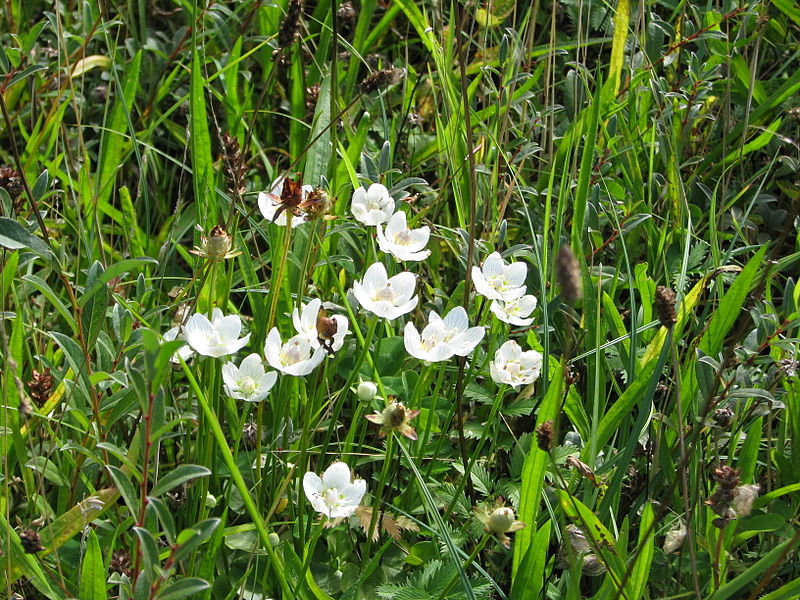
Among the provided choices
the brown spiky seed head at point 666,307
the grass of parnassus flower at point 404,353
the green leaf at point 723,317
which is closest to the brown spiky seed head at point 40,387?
the grass of parnassus flower at point 404,353

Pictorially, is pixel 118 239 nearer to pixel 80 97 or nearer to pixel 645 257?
→ pixel 80 97

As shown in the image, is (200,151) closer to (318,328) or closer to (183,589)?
(318,328)

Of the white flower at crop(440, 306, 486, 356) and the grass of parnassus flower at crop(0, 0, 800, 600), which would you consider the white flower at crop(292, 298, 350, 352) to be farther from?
the white flower at crop(440, 306, 486, 356)

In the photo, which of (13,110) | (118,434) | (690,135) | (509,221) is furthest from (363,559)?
(13,110)

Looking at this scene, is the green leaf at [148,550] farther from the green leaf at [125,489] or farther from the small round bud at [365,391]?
the small round bud at [365,391]

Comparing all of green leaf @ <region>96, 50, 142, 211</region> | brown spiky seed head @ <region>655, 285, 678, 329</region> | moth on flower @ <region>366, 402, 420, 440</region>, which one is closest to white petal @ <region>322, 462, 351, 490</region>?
moth on flower @ <region>366, 402, 420, 440</region>

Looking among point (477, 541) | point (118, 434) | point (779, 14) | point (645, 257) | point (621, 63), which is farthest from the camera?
point (779, 14)

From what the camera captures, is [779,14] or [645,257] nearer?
[645,257]
